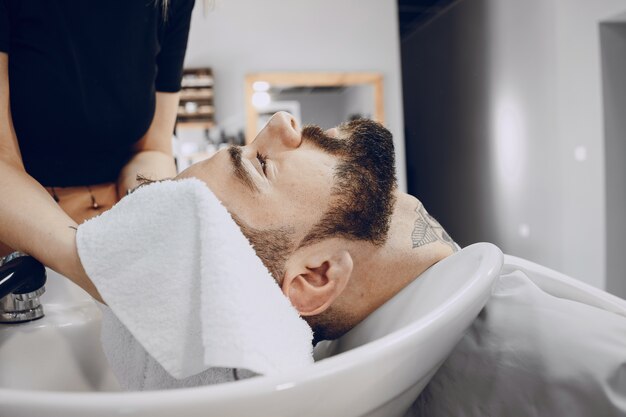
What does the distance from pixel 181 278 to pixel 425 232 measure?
41 centimetres

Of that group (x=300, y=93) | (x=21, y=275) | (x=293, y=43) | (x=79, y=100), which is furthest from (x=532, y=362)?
(x=300, y=93)

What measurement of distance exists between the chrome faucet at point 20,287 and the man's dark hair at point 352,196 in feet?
0.94

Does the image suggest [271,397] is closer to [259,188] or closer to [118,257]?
[118,257]

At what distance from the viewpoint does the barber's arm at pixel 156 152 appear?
3.38 ft

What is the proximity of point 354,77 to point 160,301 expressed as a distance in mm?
4252

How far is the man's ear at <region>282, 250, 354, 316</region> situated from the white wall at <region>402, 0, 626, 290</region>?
10.9 ft

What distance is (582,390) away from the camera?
1.61ft

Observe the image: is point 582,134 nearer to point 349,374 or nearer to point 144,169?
point 144,169

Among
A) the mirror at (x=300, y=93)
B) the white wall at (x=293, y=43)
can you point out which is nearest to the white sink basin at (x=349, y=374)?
the mirror at (x=300, y=93)

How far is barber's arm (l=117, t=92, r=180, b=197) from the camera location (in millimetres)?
1031

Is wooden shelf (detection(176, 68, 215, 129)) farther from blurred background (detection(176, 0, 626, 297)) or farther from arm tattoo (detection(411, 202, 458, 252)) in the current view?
arm tattoo (detection(411, 202, 458, 252))

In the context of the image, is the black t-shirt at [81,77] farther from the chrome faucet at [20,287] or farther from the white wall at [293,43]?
the white wall at [293,43]

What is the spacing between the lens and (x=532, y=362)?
53 cm

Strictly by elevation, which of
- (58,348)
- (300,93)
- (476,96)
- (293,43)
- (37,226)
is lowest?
(58,348)
